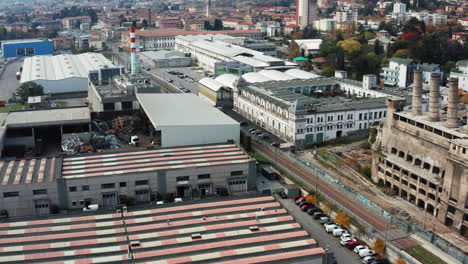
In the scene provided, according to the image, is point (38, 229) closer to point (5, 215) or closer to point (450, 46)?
point (5, 215)

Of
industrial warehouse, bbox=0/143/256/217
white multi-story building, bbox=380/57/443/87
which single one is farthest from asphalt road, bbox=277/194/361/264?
white multi-story building, bbox=380/57/443/87

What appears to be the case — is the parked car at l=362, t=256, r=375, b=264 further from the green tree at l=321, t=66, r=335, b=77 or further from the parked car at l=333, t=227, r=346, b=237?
the green tree at l=321, t=66, r=335, b=77

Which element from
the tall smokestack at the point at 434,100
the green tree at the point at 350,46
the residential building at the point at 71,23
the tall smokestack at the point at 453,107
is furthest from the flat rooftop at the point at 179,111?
the residential building at the point at 71,23

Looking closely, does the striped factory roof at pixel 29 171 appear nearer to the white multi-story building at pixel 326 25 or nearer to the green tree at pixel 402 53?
the green tree at pixel 402 53

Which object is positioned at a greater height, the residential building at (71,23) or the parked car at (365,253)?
the residential building at (71,23)

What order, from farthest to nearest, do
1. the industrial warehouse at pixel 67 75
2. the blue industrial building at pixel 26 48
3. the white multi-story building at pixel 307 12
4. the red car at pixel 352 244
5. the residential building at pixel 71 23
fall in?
1. the residential building at pixel 71 23
2. the white multi-story building at pixel 307 12
3. the blue industrial building at pixel 26 48
4. the industrial warehouse at pixel 67 75
5. the red car at pixel 352 244

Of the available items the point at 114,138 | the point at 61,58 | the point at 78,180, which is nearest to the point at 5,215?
the point at 78,180

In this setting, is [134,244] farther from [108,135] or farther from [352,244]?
[108,135]
